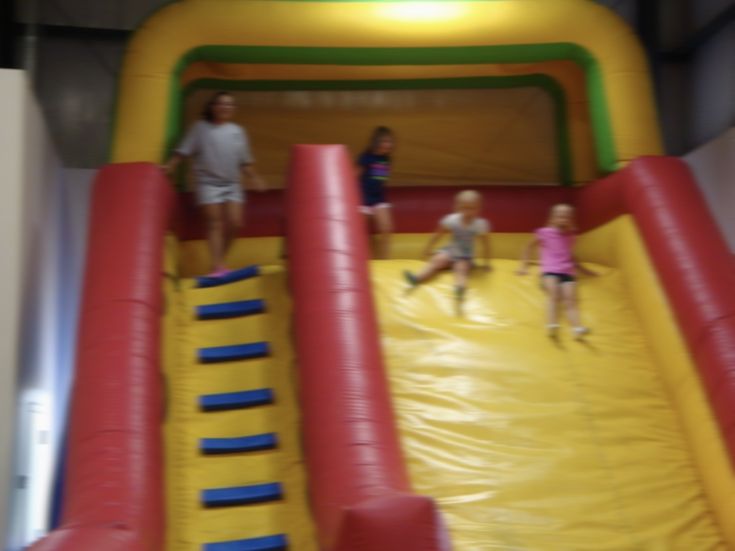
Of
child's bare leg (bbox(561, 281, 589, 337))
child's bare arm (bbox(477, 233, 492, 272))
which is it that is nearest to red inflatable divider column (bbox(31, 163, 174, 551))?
child's bare arm (bbox(477, 233, 492, 272))

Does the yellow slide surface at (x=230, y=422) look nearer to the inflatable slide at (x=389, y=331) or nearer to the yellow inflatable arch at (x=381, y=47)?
the inflatable slide at (x=389, y=331)

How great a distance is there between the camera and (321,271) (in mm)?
4449

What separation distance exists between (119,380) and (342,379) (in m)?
0.87

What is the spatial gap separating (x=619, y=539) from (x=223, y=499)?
5.12ft

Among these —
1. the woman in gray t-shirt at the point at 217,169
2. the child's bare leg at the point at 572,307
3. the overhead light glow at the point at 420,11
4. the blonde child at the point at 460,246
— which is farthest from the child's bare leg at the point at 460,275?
the overhead light glow at the point at 420,11

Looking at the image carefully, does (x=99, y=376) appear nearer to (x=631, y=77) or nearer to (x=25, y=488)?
(x=25, y=488)

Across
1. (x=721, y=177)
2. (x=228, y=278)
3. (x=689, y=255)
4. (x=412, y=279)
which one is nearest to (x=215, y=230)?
(x=228, y=278)

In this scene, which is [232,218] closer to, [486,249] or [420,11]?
[486,249]

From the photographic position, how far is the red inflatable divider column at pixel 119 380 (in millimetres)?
3545

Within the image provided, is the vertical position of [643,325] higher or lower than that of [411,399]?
higher

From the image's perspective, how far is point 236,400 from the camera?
452 cm

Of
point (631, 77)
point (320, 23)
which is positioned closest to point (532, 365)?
point (631, 77)

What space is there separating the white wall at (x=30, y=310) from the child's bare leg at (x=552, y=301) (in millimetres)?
2456

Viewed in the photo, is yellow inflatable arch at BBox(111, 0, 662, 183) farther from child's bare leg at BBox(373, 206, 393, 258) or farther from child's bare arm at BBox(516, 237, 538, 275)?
A: child's bare leg at BBox(373, 206, 393, 258)
